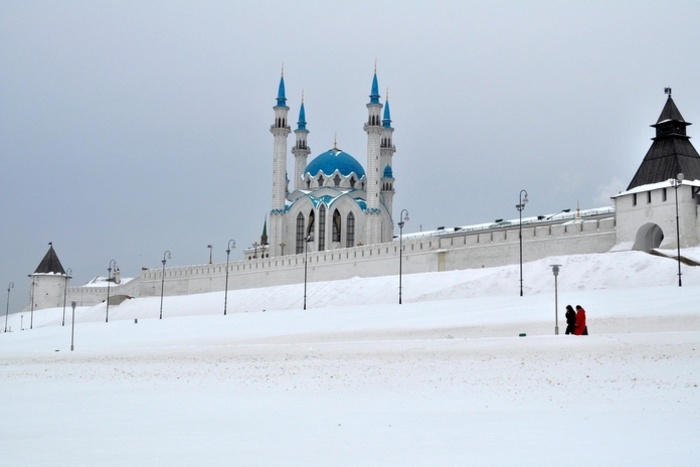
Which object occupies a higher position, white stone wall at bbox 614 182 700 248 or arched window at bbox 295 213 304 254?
arched window at bbox 295 213 304 254

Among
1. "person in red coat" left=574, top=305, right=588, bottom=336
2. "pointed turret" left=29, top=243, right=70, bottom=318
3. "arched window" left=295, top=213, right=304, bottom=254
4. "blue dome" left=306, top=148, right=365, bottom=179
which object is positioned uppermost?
"blue dome" left=306, top=148, right=365, bottom=179

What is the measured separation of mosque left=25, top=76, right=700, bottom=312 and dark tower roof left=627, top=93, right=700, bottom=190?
0.19 feet

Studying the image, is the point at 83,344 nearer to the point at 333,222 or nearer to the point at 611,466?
the point at 611,466

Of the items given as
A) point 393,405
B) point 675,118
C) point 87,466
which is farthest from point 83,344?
point 675,118

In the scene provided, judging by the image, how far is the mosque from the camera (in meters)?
37.8

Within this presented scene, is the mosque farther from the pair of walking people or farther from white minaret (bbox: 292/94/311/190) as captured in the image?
the pair of walking people

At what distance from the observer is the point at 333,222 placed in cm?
7012

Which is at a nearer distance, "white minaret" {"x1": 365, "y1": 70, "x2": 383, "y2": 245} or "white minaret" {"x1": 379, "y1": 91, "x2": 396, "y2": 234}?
"white minaret" {"x1": 365, "y1": 70, "x2": 383, "y2": 245}

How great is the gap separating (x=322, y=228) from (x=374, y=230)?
5.76m

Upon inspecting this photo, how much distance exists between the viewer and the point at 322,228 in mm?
69688

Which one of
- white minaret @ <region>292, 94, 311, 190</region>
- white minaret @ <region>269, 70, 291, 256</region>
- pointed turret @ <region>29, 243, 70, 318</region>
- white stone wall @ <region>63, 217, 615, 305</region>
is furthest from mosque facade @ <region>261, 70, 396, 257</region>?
pointed turret @ <region>29, 243, 70, 318</region>

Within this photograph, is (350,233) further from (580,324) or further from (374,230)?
(580,324)

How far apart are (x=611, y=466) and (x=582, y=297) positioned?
20.5 m

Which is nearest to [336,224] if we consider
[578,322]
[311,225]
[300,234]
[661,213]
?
[311,225]
